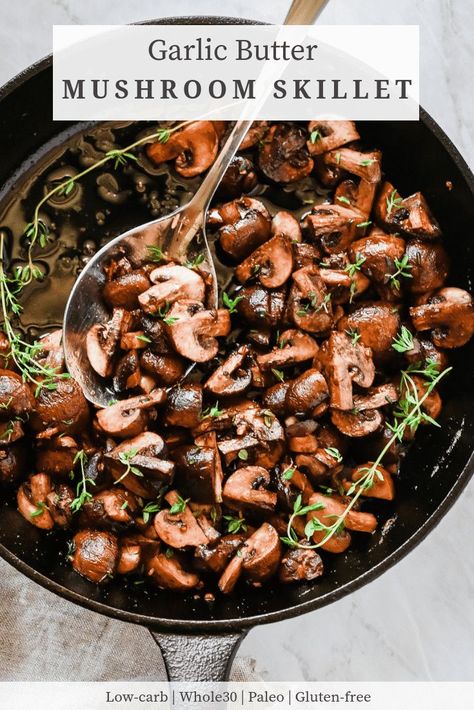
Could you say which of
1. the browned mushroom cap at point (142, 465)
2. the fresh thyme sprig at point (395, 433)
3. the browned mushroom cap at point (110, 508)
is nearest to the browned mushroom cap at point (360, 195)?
the fresh thyme sprig at point (395, 433)

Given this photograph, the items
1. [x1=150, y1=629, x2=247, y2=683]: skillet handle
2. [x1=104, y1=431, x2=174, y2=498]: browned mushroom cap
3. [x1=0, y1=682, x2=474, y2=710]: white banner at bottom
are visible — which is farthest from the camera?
[x1=0, y1=682, x2=474, y2=710]: white banner at bottom

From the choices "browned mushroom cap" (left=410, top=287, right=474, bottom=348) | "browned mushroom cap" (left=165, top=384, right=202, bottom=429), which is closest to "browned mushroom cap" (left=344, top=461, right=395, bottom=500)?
"browned mushroom cap" (left=410, top=287, right=474, bottom=348)

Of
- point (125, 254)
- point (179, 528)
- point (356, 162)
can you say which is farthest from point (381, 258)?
point (179, 528)

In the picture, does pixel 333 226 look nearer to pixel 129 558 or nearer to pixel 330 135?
pixel 330 135

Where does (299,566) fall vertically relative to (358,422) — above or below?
below

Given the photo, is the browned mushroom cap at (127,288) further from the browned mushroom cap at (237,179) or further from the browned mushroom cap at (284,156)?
the browned mushroom cap at (284,156)

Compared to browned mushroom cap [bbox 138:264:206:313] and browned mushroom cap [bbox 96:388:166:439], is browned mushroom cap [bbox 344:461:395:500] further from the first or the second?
browned mushroom cap [bbox 138:264:206:313]

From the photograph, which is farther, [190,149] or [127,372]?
[190,149]
